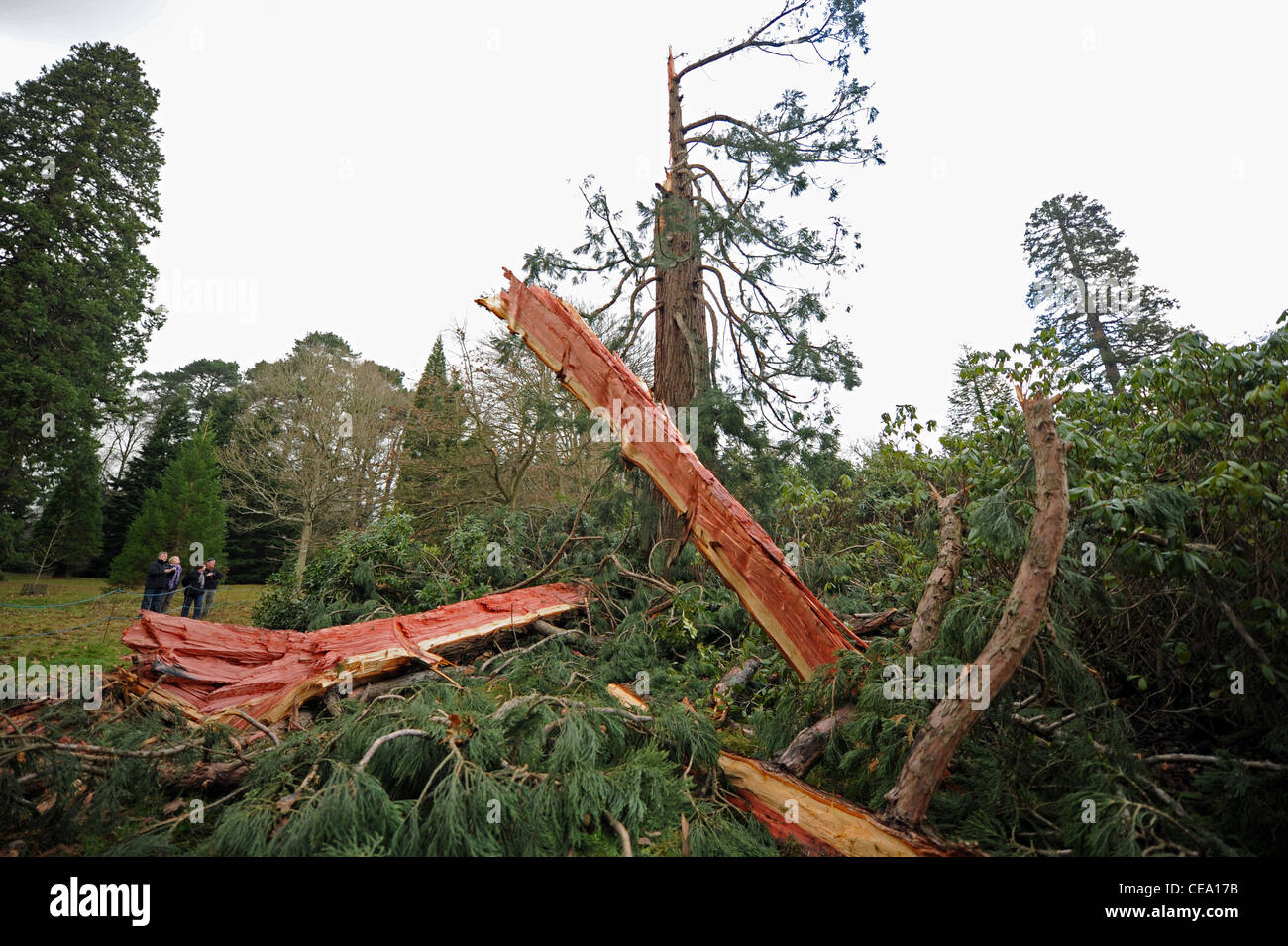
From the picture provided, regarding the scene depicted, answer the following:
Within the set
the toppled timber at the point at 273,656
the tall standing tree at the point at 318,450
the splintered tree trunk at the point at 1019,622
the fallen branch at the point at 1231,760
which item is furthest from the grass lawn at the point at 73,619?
the fallen branch at the point at 1231,760

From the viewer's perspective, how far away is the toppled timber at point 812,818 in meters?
2.21

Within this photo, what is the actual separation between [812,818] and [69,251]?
1869 centimetres

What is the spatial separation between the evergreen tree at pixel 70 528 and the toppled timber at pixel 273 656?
17991 mm

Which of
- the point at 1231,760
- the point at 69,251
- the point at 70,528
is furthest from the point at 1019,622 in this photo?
the point at 70,528

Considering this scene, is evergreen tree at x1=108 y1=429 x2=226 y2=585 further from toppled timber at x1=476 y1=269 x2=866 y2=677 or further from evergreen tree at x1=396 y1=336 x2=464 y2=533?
toppled timber at x1=476 y1=269 x2=866 y2=677

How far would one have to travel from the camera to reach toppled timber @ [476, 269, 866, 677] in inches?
143

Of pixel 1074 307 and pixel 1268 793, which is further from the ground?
pixel 1074 307

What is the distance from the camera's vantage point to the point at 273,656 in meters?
4.61

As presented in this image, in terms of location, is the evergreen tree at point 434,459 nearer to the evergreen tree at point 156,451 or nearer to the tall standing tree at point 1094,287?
the evergreen tree at point 156,451

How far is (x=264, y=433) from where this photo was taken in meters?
15.9
